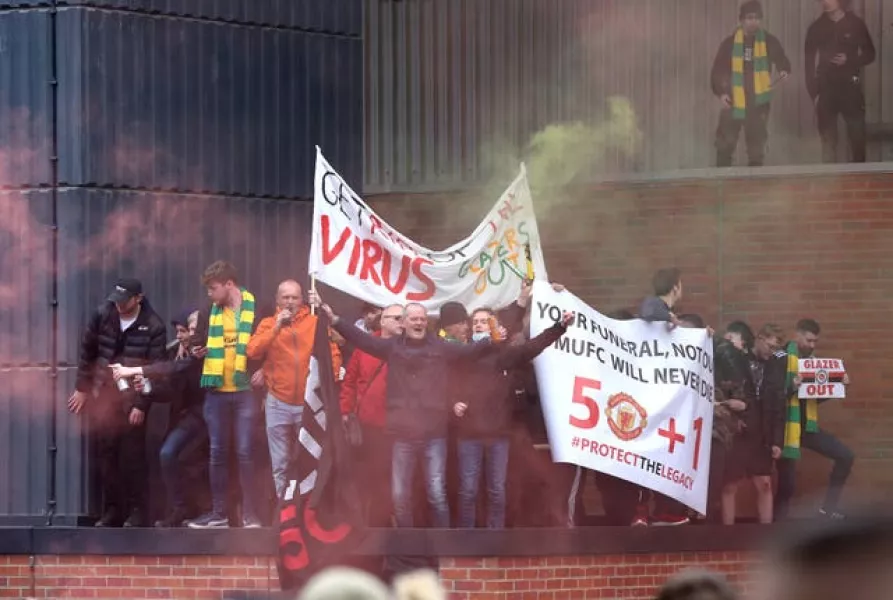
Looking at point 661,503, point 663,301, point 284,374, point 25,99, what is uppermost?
point 25,99

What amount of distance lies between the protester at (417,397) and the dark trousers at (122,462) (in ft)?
5.78

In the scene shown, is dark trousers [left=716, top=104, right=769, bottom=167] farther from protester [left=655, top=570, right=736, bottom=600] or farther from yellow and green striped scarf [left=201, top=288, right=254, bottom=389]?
protester [left=655, top=570, right=736, bottom=600]

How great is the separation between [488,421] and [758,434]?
2.16 meters

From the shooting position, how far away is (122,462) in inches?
460

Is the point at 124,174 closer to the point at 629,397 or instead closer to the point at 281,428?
the point at 281,428

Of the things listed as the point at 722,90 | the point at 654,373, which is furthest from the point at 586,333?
the point at 722,90

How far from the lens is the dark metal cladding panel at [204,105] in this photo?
485 inches

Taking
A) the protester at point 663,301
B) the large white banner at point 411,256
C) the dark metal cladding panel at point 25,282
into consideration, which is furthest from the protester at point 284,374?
the protester at point 663,301

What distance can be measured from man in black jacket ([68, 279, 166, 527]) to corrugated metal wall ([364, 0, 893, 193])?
3.77m

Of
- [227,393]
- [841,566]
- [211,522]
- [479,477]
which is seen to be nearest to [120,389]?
[227,393]

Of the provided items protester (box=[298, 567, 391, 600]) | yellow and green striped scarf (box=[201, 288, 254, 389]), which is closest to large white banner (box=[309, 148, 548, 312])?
yellow and green striped scarf (box=[201, 288, 254, 389])

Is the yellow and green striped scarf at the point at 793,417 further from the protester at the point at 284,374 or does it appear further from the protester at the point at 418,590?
the protester at the point at 418,590

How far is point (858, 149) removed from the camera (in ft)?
46.6

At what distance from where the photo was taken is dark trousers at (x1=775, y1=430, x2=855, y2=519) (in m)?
12.4
